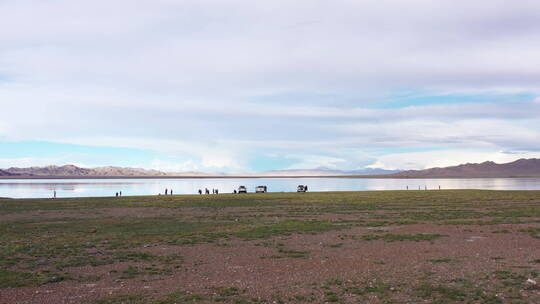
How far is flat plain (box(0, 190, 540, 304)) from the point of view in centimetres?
1269

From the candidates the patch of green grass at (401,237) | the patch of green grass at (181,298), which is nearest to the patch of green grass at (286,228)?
the patch of green grass at (401,237)

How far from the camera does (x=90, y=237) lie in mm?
24656

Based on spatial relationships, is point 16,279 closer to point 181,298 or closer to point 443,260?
point 181,298

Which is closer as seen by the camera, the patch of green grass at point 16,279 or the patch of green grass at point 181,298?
the patch of green grass at point 181,298

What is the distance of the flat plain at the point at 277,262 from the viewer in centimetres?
1269

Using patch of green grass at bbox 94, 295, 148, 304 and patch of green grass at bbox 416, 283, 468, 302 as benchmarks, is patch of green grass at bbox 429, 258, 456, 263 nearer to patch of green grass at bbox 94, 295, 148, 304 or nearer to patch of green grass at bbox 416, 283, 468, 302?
patch of green grass at bbox 416, 283, 468, 302

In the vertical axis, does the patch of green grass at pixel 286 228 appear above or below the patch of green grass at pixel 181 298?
above

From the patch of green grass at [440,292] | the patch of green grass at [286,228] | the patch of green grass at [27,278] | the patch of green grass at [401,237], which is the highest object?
the patch of green grass at [286,228]

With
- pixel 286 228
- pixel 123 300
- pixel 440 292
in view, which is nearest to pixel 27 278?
pixel 123 300

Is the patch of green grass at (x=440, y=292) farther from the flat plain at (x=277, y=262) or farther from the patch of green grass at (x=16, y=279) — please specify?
the patch of green grass at (x=16, y=279)

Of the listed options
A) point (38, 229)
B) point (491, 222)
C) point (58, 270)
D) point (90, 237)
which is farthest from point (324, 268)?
point (38, 229)

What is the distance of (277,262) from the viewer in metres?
17.5

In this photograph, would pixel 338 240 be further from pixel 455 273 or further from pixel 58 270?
pixel 58 270

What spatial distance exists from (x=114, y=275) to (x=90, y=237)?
10.2m
